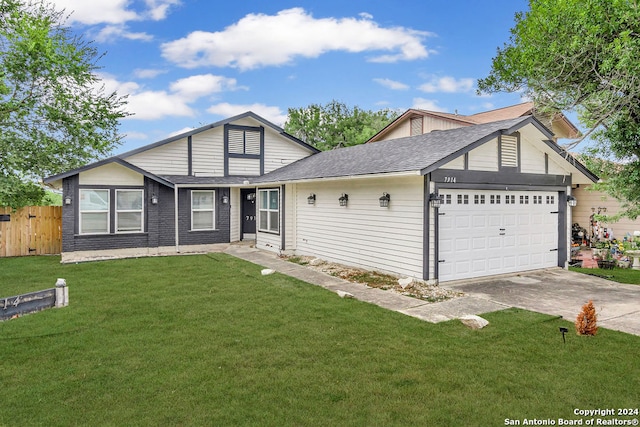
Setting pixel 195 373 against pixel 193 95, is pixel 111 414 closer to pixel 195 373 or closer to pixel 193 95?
pixel 195 373

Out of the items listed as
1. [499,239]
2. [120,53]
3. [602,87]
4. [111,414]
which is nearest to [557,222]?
[499,239]

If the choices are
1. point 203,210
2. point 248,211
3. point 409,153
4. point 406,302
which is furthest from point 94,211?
point 406,302

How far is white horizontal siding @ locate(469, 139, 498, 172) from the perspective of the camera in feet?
29.9

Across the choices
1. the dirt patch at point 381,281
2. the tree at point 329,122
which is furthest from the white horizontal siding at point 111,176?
the tree at point 329,122

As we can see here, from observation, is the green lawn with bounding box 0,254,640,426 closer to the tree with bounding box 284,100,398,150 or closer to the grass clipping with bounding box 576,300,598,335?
the grass clipping with bounding box 576,300,598,335

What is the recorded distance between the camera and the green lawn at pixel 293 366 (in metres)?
3.57

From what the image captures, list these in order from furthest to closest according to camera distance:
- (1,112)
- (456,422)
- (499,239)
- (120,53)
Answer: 1. (120,53)
2. (1,112)
3. (499,239)
4. (456,422)

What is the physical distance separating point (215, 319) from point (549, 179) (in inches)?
353

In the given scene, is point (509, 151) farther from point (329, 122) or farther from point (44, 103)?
point (329, 122)

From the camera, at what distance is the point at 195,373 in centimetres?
431

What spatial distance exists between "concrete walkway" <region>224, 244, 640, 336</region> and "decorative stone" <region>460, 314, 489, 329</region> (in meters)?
0.39

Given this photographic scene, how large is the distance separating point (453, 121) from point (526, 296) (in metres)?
16.8

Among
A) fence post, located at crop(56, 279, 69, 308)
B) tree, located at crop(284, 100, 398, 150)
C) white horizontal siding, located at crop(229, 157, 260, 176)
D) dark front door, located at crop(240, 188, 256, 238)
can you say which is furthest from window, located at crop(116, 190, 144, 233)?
tree, located at crop(284, 100, 398, 150)

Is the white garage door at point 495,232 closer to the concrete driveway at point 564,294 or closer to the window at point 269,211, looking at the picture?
the concrete driveway at point 564,294
